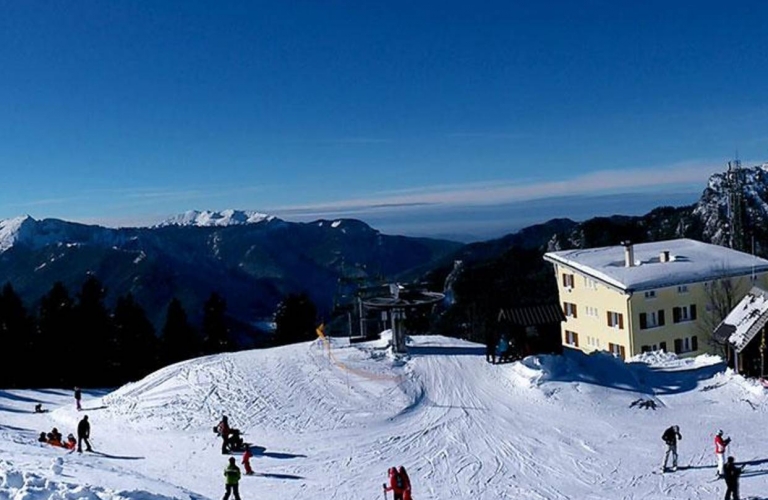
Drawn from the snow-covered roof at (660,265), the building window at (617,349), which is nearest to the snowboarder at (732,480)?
the snow-covered roof at (660,265)

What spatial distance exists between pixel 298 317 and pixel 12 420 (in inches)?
Result: 1363

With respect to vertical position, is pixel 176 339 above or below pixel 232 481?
below

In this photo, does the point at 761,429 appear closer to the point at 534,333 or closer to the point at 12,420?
the point at 534,333

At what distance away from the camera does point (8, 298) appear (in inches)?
2147

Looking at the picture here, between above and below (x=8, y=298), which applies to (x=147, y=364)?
below

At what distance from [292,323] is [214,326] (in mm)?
7412

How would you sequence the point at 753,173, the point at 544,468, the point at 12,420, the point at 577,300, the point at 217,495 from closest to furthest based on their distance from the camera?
the point at 217,495 → the point at 544,468 → the point at 12,420 → the point at 577,300 → the point at 753,173

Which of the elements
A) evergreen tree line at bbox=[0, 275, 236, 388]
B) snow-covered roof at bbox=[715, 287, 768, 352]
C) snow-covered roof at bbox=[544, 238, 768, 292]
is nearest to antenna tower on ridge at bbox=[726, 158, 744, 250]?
snow-covered roof at bbox=[544, 238, 768, 292]

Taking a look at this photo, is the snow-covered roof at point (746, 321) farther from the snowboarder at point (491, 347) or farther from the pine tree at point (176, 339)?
the pine tree at point (176, 339)

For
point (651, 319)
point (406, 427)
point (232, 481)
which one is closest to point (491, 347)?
point (406, 427)

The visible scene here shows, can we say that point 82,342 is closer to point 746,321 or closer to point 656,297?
point 656,297

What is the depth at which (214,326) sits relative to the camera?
64188 mm

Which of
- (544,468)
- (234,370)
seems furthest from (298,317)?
(544,468)

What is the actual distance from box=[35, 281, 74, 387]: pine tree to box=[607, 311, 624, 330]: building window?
1673 inches
